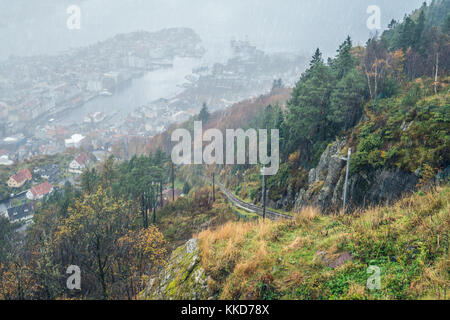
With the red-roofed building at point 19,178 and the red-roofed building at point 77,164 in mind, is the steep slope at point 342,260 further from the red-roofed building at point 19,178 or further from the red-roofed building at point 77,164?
the red-roofed building at point 77,164

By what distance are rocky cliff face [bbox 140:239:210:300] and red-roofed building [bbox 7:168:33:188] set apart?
2887 inches

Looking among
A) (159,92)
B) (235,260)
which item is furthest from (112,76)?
(235,260)

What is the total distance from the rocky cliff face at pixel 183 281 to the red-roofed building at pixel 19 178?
73.3 metres

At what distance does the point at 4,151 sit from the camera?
318 feet

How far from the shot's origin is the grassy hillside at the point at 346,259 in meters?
3.39

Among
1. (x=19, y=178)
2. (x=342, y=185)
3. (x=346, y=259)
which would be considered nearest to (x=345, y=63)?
(x=342, y=185)

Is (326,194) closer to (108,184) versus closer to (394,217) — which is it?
(394,217)

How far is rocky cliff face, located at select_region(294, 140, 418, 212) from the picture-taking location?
37.6 ft

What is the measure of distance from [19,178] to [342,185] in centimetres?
7518

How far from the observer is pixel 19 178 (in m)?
62.1

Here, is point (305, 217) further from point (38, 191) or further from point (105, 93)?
point (105, 93)

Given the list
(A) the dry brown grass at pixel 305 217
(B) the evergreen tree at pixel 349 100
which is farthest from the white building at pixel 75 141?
(A) the dry brown grass at pixel 305 217

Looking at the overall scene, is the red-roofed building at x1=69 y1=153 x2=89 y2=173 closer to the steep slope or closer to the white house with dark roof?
the white house with dark roof

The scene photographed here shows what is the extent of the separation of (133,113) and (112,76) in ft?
231
